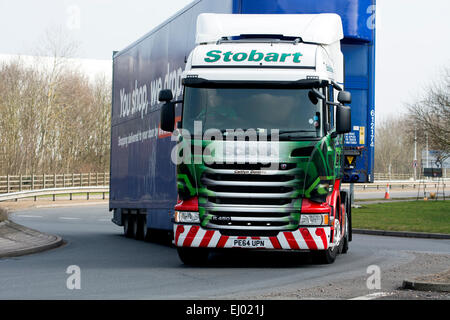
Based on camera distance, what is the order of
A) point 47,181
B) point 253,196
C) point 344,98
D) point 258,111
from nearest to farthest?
point 253,196, point 258,111, point 344,98, point 47,181

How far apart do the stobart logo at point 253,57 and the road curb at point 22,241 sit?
19.4ft

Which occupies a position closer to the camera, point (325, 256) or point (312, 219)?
point (312, 219)

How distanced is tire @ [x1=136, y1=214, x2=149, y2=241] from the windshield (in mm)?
7676

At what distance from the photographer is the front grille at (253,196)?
12.7 m

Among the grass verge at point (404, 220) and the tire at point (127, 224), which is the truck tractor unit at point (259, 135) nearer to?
the tire at point (127, 224)

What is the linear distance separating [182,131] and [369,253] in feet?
18.8

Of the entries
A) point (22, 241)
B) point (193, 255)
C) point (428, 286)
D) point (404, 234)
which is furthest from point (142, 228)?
point (428, 286)

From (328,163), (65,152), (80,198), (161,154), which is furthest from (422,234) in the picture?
(65,152)

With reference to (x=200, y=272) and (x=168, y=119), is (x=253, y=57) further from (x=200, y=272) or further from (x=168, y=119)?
(x=200, y=272)

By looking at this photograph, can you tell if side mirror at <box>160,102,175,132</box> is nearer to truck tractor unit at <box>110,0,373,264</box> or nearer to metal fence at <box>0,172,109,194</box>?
truck tractor unit at <box>110,0,373,264</box>

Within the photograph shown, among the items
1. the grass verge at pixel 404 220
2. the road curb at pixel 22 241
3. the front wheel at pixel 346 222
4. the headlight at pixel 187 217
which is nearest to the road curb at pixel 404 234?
the grass verge at pixel 404 220

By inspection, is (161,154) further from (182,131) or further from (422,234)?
(422,234)

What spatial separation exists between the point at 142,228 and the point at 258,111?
8705 mm

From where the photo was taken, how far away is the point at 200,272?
13.1 metres
